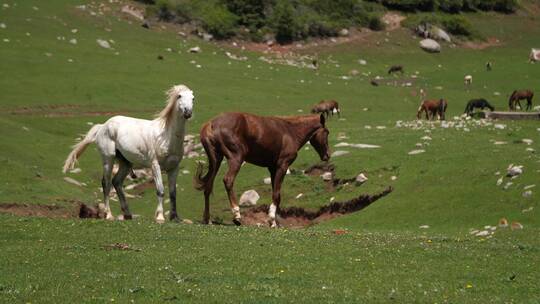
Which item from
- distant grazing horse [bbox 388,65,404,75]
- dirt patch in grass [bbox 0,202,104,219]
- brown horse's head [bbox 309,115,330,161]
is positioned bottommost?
distant grazing horse [bbox 388,65,404,75]

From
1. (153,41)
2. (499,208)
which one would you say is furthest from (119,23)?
(499,208)

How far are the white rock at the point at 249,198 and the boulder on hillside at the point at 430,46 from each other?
53533 millimetres

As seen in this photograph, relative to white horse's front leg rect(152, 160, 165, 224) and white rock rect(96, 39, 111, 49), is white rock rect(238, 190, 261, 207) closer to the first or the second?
white horse's front leg rect(152, 160, 165, 224)

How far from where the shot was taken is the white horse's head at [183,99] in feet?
67.3

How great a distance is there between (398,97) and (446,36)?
28.9 meters

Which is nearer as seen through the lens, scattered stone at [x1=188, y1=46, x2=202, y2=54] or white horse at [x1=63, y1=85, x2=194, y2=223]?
white horse at [x1=63, y1=85, x2=194, y2=223]

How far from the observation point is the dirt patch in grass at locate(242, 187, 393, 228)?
29469mm

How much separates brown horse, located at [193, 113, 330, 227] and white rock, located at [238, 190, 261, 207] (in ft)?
28.1

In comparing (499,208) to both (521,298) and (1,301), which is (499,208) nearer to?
(521,298)

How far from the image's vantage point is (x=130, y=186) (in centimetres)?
3469

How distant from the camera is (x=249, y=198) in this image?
31391 millimetres

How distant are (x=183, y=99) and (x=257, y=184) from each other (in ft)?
40.9

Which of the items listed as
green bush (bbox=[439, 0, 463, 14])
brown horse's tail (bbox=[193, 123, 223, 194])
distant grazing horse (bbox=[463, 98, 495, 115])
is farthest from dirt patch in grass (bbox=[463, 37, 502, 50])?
brown horse's tail (bbox=[193, 123, 223, 194])

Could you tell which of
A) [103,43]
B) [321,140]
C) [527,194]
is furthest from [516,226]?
[103,43]
